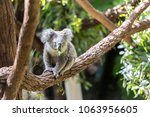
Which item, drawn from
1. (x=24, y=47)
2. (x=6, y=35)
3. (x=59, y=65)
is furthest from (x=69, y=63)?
(x=24, y=47)

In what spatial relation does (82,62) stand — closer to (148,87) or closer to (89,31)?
(148,87)

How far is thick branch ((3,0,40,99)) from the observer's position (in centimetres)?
103

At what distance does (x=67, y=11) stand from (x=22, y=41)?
1738 mm

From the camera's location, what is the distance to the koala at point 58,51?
1417 millimetres

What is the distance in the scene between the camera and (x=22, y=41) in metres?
1.12

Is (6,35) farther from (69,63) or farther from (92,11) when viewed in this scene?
(92,11)

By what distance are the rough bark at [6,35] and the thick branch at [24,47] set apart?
154 millimetres

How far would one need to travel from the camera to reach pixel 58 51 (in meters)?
1.43

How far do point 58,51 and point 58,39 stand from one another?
0.05 m

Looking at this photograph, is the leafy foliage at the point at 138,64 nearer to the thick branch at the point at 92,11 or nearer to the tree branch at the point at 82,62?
the thick branch at the point at 92,11

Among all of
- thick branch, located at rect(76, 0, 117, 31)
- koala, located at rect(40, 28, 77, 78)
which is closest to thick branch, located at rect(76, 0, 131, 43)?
thick branch, located at rect(76, 0, 117, 31)

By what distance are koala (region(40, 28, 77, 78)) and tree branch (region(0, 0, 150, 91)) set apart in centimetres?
3

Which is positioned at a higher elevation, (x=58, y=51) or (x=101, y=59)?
(x=101, y=59)

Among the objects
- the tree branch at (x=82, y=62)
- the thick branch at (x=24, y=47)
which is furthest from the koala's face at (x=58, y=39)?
the thick branch at (x=24, y=47)
